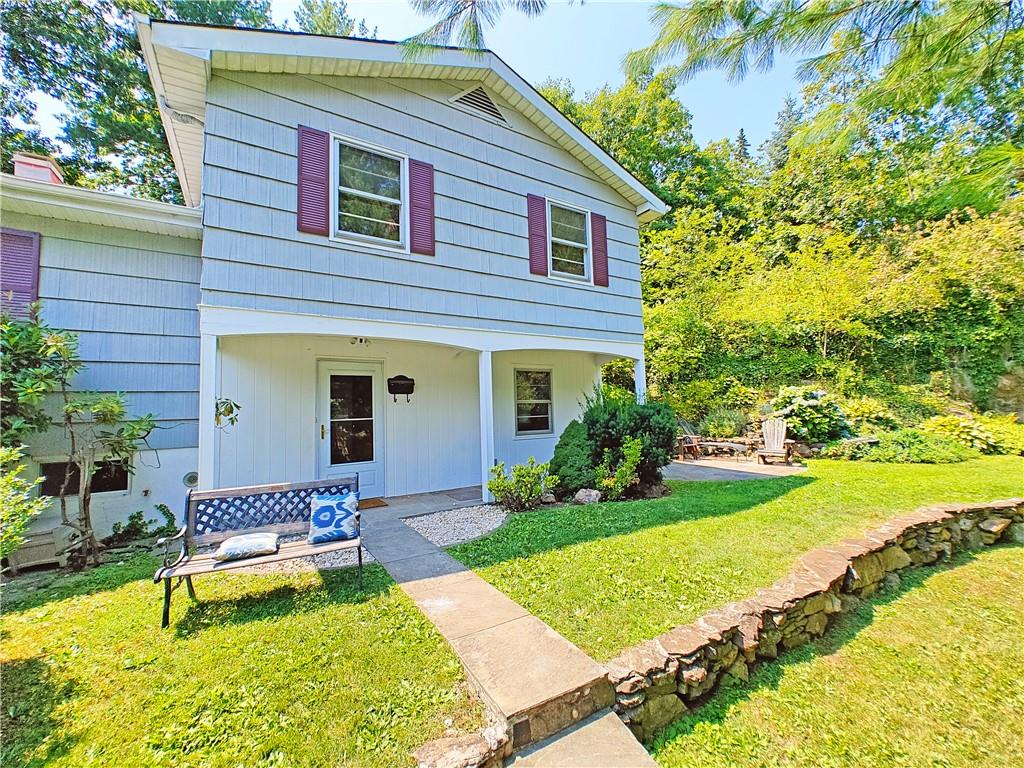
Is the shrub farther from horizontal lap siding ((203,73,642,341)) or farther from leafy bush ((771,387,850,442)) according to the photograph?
leafy bush ((771,387,850,442))

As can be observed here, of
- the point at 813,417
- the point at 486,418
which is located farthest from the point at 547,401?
the point at 813,417

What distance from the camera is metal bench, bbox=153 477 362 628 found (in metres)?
3.17

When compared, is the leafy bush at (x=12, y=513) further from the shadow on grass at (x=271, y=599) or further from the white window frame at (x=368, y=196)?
the white window frame at (x=368, y=196)

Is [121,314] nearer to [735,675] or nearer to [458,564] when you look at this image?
[458,564]

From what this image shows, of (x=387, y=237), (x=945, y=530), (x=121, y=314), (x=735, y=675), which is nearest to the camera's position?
(x=735, y=675)

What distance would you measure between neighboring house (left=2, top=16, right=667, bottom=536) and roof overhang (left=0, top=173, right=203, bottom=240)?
0.08 feet

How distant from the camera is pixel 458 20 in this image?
2465 mm

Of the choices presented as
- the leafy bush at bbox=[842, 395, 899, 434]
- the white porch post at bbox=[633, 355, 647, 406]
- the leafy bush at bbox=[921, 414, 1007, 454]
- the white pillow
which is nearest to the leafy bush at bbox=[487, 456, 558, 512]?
the white porch post at bbox=[633, 355, 647, 406]

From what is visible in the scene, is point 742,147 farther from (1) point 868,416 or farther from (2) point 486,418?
(2) point 486,418

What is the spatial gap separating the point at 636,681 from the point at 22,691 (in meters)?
3.33

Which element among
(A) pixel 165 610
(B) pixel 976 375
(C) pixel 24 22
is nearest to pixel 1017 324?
(B) pixel 976 375

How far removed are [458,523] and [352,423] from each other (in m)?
2.47

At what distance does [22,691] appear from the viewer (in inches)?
92.1

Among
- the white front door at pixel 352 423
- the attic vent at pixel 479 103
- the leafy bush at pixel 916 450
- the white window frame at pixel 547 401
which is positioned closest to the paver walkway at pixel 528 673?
the white front door at pixel 352 423
